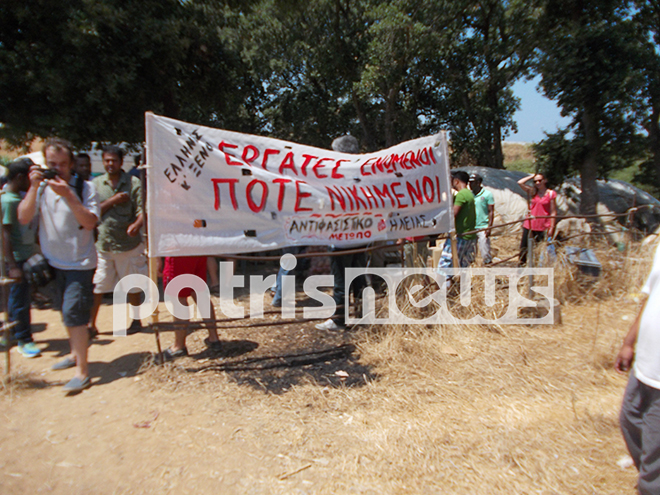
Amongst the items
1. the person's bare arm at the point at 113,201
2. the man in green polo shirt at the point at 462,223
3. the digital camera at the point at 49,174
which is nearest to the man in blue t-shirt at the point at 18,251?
the person's bare arm at the point at 113,201

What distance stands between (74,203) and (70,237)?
0.31 metres

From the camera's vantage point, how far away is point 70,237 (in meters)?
3.39

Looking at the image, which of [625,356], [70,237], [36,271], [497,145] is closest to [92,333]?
[36,271]

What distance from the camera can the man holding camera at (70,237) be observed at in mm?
3328

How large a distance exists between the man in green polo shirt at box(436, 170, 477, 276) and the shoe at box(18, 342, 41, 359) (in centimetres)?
410

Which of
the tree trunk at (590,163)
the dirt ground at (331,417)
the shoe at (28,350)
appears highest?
the tree trunk at (590,163)

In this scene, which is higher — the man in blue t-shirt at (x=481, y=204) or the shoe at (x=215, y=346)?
the man in blue t-shirt at (x=481, y=204)

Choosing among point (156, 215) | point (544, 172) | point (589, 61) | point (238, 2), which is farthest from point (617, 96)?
point (156, 215)

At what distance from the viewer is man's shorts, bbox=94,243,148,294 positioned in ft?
14.3

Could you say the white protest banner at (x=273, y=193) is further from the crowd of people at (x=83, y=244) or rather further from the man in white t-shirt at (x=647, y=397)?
the man in white t-shirt at (x=647, y=397)

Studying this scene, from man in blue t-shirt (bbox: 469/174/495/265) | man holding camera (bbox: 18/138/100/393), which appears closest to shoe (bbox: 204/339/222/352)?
man holding camera (bbox: 18/138/100/393)

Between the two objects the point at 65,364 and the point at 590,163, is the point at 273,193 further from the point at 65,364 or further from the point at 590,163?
the point at 590,163

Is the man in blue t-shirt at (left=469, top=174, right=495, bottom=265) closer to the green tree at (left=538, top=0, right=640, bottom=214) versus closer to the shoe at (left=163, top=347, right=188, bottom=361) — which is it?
the green tree at (left=538, top=0, right=640, bottom=214)

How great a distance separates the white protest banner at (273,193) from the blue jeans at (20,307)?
1.49 metres
